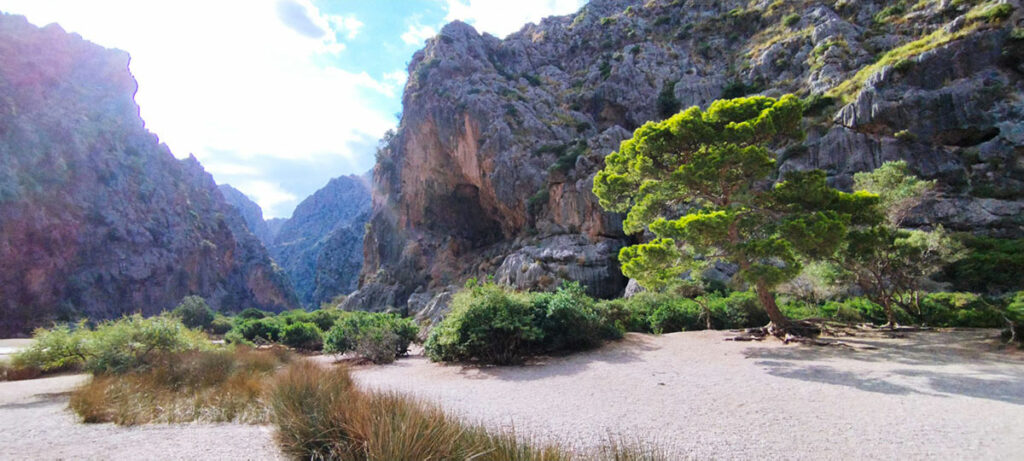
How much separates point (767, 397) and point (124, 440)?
8.24 m

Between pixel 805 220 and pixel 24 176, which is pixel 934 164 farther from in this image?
pixel 24 176

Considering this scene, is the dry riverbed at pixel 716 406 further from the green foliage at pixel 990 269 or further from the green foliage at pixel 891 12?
the green foliage at pixel 891 12

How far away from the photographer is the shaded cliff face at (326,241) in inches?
3408

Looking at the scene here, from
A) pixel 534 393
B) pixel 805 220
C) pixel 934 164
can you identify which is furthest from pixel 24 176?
pixel 934 164

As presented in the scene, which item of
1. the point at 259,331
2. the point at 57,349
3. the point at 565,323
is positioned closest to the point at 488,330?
the point at 565,323

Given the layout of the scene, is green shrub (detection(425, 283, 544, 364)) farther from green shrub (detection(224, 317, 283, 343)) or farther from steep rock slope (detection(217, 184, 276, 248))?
steep rock slope (detection(217, 184, 276, 248))

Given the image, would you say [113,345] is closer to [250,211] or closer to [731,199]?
[731,199]

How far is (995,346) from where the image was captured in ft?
29.0

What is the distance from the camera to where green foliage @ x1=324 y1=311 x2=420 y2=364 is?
12.5 meters

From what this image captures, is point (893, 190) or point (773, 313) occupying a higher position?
point (893, 190)

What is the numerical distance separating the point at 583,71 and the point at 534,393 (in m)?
47.8

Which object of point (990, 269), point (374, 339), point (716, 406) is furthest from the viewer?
point (990, 269)

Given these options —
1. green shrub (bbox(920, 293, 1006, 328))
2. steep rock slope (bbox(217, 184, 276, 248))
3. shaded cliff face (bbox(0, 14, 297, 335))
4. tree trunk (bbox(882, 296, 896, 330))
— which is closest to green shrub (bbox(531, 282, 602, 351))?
tree trunk (bbox(882, 296, 896, 330))

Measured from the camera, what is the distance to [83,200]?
49.1 metres
